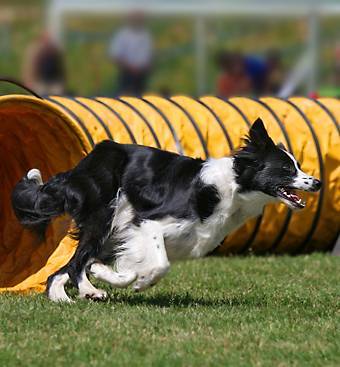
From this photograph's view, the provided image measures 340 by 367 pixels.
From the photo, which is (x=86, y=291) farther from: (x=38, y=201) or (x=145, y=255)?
(x=38, y=201)

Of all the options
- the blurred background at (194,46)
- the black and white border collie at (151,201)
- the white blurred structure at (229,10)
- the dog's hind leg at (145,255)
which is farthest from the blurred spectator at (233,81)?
the dog's hind leg at (145,255)

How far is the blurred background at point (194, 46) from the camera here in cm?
1670

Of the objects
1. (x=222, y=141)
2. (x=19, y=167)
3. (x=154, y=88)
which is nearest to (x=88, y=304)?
(x=19, y=167)

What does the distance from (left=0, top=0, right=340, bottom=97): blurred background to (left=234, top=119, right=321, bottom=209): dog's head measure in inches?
410

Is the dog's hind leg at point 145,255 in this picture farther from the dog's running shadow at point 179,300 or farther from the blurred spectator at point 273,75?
the blurred spectator at point 273,75

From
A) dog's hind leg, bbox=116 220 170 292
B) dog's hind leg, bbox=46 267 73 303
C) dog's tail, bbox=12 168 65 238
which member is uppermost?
dog's tail, bbox=12 168 65 238

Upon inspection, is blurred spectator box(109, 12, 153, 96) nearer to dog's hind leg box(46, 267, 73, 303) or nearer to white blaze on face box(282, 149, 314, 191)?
dog's hind leg box(46, 267, 73, 303)

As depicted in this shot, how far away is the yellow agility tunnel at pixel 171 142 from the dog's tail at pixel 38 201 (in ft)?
1.69

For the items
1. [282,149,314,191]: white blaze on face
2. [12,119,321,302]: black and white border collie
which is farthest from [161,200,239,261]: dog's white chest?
[282,149,314,191]: white blaze on face

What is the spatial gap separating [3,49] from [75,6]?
345 inches

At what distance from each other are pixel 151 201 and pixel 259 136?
2.55 ft

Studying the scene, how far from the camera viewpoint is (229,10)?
56.9ft

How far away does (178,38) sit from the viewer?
758 inches

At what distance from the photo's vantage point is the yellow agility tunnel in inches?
275
